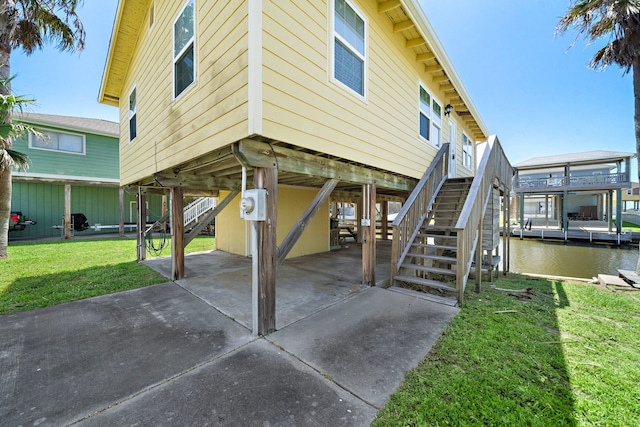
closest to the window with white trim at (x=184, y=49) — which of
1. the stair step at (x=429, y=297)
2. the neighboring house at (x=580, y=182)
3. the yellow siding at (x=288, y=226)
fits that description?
the yellow siding at (x=288, y=226)

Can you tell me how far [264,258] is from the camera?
10.3 ft

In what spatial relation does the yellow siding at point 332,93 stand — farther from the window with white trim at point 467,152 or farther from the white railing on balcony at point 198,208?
the white railing on balcony at point 198,208

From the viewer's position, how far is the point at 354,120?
13.9ft

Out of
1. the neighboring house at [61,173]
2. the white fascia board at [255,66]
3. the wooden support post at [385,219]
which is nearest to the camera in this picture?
the white fascia board at [255,66]

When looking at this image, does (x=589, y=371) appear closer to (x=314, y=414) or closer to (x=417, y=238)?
(x=314, y=414)

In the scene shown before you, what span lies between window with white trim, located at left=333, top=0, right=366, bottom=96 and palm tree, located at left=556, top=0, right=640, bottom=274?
27.3 feet

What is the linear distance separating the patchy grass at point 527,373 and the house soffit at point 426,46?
5.41 meters

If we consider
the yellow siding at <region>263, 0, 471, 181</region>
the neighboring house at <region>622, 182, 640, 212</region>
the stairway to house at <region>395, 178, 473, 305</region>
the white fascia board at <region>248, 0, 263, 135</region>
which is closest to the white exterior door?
the stairway to house at <region>395, 178, 473, 305</region>

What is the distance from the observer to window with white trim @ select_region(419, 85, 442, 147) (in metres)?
6.86

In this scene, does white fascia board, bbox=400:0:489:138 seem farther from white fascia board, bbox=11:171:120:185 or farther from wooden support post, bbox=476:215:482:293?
white fascia board, bbox=11:171:120:185

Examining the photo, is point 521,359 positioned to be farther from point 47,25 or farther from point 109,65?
point 47,25

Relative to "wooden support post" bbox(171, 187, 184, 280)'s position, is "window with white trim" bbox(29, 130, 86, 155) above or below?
above

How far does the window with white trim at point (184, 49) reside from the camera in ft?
13.1

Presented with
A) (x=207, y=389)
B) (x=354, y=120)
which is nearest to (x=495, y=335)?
(x=207, y=389)
